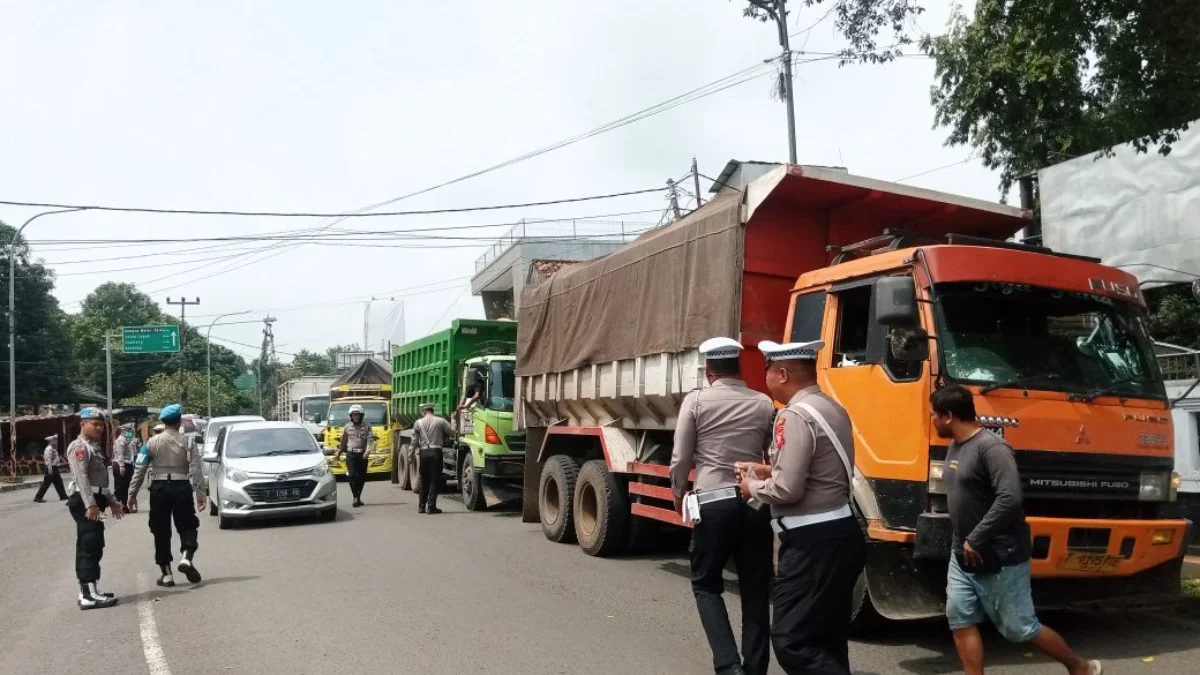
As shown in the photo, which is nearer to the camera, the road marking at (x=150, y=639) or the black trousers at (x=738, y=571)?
the black trousers at (x=738, y=571)

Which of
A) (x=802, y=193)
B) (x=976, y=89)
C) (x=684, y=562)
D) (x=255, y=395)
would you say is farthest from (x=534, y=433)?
(x=255, y=395)

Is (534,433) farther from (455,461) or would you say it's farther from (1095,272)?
(1095,272)

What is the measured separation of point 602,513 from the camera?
1001cm

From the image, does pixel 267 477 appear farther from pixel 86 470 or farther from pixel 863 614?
pixel 863 614

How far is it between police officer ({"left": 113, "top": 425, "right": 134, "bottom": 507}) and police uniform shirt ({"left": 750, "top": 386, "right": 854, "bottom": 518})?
17.5m

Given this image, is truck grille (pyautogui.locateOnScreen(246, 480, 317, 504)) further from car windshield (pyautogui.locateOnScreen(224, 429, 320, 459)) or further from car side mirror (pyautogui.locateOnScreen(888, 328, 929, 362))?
car side mirror (pyautogui.locateOnScreen(888, 328, 929, 362))

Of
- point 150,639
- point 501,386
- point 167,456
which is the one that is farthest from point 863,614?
point 501,386

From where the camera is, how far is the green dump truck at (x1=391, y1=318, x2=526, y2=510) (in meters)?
14.3

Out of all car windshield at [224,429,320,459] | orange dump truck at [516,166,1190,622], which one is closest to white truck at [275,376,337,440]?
car windshield at [224,429,320,459]

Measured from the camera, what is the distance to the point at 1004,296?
20.3 ft

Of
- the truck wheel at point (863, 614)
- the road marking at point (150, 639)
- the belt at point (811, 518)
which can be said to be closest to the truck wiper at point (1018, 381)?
the truck wheel at point (863, 614)

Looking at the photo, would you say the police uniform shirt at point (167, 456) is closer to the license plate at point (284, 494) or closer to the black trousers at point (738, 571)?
the license plate at point (284, 494)

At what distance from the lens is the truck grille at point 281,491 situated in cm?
1371

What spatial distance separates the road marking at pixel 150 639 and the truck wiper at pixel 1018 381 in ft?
17.1
